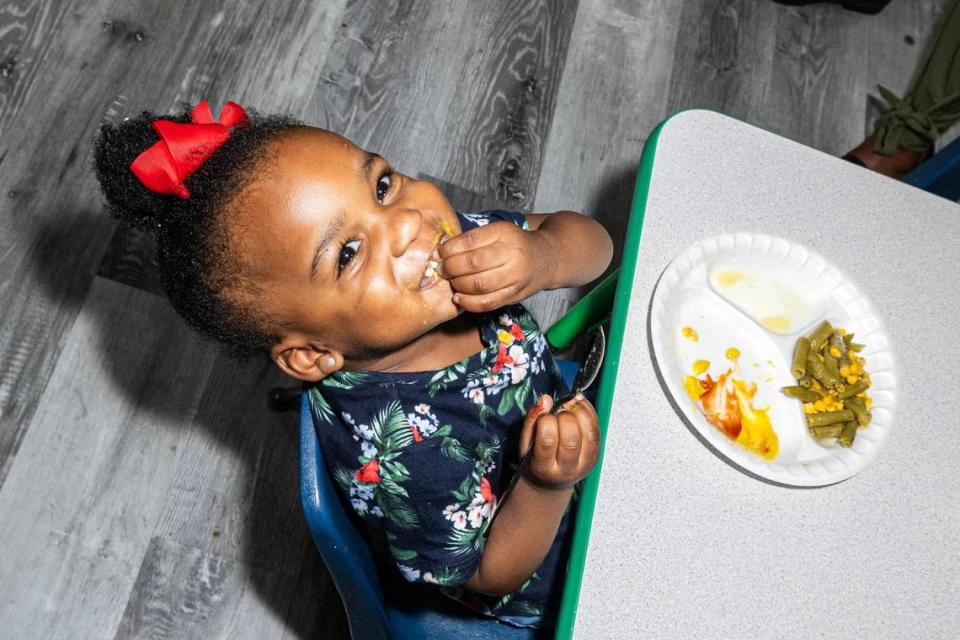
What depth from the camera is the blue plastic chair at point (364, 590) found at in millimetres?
723

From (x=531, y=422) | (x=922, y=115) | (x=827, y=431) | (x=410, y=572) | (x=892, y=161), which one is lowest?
(x=410, y=572)

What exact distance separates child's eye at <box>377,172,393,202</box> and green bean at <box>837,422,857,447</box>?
1.87 ft

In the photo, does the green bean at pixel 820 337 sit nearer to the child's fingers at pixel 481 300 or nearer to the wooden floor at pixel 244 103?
the child's fingers at pixel 481 300

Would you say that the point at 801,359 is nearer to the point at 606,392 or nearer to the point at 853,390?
the point at 853,390

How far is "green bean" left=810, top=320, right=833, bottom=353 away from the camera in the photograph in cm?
89

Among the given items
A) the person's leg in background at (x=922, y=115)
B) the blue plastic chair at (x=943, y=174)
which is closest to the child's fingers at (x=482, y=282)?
the blue plastic chair at (x=943, y=174)

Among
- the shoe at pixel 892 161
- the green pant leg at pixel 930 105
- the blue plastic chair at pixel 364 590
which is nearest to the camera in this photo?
the blue plastic chair at pixel 364 590

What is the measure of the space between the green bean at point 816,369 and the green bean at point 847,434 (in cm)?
5

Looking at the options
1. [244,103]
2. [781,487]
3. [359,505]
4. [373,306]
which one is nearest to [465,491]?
[359,505]

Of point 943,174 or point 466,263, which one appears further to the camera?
point 943,174

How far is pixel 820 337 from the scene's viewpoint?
887 mm

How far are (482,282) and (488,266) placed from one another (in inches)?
0.7

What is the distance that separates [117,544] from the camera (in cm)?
143

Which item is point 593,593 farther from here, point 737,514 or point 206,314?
point 206,314
